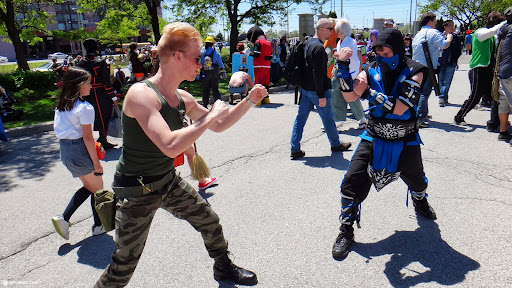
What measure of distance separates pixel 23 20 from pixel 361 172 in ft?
63.9

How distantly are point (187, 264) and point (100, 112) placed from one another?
4.15 m

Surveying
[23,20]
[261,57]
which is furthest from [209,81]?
[23,20]

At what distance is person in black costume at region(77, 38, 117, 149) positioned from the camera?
6.20 m

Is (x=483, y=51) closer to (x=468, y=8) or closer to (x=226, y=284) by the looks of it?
(x=226, y=284)

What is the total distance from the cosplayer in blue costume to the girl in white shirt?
7.21 ft

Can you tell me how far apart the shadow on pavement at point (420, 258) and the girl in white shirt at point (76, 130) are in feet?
8.06

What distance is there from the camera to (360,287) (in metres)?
2.72

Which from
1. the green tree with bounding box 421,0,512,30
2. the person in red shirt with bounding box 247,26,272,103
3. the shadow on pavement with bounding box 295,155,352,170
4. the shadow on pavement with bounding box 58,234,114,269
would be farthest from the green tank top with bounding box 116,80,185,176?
the green tree with bounding box 421,0,512,30

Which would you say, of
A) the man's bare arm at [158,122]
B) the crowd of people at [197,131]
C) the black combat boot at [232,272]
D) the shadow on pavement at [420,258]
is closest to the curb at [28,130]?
the crowd of people at [197,131]

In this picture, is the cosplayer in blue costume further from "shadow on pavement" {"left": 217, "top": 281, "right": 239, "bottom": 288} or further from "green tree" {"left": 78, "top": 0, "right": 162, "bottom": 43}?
"green tree" {"left": 78, "top": 0, "right": 162, "bottom": 43}

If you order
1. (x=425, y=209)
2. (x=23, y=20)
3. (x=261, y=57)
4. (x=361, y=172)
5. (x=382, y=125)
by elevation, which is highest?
(x=23, y=20)

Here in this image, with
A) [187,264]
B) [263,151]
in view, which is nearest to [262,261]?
[187,264]

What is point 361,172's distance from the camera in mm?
3166

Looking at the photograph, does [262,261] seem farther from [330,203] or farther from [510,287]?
[510,287]
